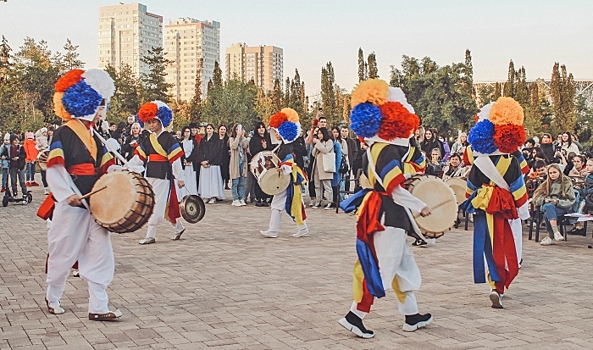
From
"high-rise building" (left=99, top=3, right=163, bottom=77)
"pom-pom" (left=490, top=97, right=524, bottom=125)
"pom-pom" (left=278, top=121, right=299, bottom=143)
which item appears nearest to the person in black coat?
"pom-pom" (left=278, top=121, right=299, bottom=143)

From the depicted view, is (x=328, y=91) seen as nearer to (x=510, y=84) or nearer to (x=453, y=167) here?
(x=510, y=84)

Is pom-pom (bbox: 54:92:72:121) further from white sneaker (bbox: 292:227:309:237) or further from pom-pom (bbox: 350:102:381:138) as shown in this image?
white sneaker (bbox: 292:227:309:237)

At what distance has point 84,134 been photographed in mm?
6648

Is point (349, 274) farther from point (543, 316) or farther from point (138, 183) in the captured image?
point (138, 183)

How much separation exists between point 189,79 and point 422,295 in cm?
16947

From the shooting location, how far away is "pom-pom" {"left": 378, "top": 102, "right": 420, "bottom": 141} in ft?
19.7

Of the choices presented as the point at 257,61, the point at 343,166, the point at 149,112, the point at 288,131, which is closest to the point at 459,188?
the point at 288,131

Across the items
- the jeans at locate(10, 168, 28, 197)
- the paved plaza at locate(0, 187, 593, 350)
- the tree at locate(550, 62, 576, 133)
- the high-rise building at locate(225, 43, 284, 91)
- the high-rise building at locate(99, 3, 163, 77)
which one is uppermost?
the high-rise building at locate(99, 3, 163, 77)

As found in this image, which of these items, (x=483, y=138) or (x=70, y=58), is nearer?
(x=483, y=138)

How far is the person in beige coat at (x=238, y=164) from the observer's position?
58.1 feet

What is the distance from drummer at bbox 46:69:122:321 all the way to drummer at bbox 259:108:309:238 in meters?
4.91

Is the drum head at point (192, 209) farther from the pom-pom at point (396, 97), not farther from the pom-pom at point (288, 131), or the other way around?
the pom-pom at point (396, 97)

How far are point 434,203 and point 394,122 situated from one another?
0.82 m

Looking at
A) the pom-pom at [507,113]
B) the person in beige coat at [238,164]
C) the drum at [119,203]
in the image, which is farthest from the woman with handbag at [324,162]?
the drum at [119,203]
